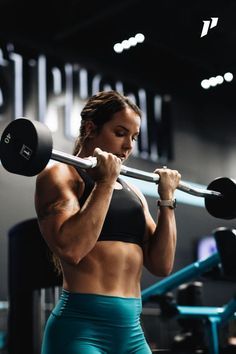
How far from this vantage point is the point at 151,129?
7820mm

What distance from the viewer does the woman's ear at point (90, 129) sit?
84.4 inches

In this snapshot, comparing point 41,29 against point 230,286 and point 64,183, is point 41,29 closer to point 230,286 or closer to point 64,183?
point 230,286

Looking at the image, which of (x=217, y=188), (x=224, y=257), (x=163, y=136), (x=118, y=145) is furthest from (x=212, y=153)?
(x=118, y=145)

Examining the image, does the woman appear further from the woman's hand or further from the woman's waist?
the woman's hand

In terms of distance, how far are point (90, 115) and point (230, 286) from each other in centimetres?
679

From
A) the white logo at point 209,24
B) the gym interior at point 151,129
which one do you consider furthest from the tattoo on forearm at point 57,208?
the white logo at point 209,24

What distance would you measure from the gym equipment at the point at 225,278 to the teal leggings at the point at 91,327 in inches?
67.7

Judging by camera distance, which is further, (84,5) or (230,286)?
(230,286)

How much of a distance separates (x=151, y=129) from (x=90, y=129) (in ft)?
18.7

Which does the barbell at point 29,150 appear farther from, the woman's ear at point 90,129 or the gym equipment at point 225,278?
the gym equipment at point 225,278

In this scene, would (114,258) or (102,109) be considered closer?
(114,258)

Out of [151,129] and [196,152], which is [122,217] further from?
[196,152]

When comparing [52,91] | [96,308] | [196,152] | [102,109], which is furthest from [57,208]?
[196,152]

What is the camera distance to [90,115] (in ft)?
7.11
